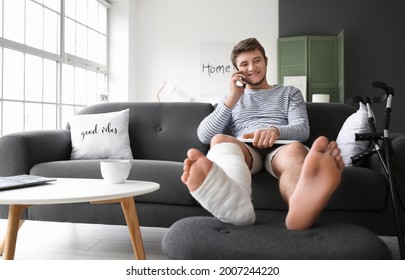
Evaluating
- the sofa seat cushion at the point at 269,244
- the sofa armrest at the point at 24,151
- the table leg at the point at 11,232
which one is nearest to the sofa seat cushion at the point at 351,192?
the sofa seat cushion at the point at 269,244

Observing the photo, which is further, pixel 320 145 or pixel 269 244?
pixel 320 145

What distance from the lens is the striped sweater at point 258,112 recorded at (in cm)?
185

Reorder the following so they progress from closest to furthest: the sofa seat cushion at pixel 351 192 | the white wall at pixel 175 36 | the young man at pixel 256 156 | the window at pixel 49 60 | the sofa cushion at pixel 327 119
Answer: the young man at pixel 256 156, the sofa seat cushion at pixel 351 192, the sofa cushion at pixel 327 119, the window at pixel 49 60, the white wall at pixel 175 36

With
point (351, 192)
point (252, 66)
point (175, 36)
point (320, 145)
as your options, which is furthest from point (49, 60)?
point (320, 145)

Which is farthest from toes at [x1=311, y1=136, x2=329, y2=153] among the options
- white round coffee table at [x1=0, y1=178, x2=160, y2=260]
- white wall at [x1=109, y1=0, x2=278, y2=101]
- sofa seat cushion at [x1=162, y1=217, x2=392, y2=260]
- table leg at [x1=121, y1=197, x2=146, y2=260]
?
white wall at [x1=109, y1=0, x2=278, y2=101]

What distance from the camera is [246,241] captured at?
0.92 meters

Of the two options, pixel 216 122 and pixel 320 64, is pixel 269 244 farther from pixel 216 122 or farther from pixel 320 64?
pixel 320 64

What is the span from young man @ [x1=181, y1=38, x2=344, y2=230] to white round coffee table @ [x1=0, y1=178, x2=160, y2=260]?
30 cm

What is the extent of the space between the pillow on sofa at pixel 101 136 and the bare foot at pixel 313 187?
1469 millimetres

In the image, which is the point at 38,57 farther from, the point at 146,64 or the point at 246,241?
the point at 246,241

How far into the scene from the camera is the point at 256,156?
158 centimetres

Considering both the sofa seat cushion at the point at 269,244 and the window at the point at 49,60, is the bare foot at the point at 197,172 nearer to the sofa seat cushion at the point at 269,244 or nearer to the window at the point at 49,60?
the sofa seat cushion at the point at 269,244

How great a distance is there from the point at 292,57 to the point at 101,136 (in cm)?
427
